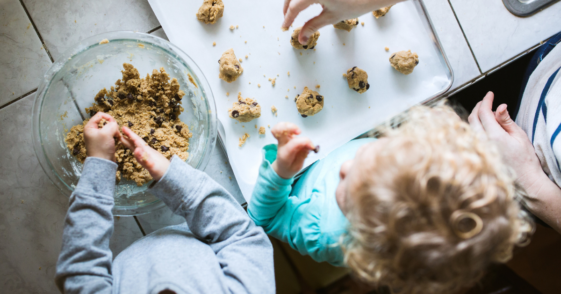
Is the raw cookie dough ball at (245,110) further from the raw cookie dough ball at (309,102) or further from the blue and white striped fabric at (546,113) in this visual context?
the blue and white striped fabric at (546,113)

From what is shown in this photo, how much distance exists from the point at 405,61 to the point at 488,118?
257 mm

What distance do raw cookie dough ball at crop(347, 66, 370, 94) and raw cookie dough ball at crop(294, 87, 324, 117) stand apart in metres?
0.09

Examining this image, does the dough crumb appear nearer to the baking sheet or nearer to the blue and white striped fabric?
the baking sheet

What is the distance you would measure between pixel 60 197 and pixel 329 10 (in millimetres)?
816

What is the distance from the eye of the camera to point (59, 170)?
0.75 m

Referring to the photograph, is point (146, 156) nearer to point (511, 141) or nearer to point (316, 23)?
point (316, 23)

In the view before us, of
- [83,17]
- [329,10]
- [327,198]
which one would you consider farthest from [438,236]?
[83,17]

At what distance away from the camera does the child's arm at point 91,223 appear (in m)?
0.61

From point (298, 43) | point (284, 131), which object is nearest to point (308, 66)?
point (298, 43)

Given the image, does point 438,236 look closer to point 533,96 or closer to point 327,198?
point 327,198

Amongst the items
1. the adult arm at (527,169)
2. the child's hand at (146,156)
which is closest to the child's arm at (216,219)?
the child's hand at (146,156)

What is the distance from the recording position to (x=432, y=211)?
47 centimetres

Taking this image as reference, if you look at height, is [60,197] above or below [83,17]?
below

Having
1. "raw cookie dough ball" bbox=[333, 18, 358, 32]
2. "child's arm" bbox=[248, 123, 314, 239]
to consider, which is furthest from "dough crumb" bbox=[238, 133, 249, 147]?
"raw cookie dough ball" bbox=[333, 18, 358, 32]
